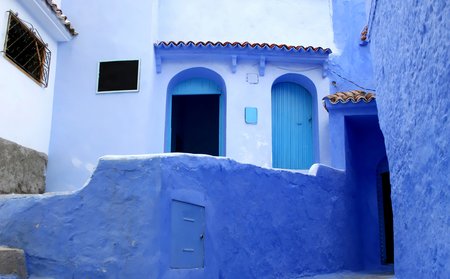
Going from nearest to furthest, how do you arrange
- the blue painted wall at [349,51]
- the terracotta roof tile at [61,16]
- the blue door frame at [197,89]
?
the terracotta roof tile at [61,16] → the blue door frame at [197,89] → the blue painted wall at [349,51]

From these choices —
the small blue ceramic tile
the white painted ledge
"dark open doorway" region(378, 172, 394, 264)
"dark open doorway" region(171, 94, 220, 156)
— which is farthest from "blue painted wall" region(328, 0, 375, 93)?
the white painted ledge

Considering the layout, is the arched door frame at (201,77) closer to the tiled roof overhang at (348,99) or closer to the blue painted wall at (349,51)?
the tiled roof overhang at (348,99)

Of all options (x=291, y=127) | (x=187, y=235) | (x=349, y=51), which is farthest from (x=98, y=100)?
(x=349, y=51)

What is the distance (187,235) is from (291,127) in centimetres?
538

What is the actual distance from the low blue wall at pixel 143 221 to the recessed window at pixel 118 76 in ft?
12.8

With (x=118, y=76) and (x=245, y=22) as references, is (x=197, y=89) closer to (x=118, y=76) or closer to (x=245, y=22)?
(x=118, y=76)

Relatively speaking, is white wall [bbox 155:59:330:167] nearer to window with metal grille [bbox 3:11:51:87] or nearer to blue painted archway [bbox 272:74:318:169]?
blue painted archway [bbox 272:74:318:169]

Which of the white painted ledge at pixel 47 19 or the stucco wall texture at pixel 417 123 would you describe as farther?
the white painted ledge at pixel 47 19

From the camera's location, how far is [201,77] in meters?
11.2

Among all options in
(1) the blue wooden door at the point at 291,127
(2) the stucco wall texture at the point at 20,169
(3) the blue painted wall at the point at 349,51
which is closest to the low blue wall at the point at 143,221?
(2) the stucco wall texture at the point at 20,169

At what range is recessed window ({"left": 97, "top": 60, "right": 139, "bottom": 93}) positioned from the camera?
399 inches

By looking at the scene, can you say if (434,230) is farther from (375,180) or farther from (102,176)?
(375,180)

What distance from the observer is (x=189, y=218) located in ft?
20.6

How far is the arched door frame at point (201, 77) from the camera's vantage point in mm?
10750
